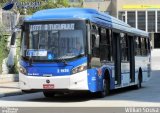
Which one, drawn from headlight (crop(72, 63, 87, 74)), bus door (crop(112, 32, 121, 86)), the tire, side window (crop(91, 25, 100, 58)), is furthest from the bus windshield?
bus door (crop(112, 32, 121, 86))

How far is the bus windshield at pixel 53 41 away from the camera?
62.8 ft

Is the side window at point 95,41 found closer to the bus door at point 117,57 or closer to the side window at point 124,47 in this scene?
the bus door at point 117,57

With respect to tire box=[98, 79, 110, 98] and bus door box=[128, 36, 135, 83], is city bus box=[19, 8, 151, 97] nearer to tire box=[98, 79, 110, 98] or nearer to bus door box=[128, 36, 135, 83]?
tire box=[98, 79, 110, 98]

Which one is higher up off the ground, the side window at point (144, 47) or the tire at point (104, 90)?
the side window at point (144, 47)

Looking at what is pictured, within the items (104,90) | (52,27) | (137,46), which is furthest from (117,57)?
(52,27)

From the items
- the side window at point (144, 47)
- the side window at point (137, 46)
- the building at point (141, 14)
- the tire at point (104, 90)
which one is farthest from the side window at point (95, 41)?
the building at point (141, 14)

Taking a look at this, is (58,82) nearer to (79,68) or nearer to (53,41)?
(79,68)

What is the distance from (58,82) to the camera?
1894 cm

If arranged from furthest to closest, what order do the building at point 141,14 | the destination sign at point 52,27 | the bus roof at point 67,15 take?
the building at point 141,14 → the bus roof at point 67,15 → the destination sign at point 52,27

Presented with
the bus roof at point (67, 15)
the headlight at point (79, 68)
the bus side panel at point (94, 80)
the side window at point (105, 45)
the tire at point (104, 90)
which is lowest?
the tire at point (104, 90)

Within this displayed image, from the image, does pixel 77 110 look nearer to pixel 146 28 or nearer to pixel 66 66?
pixel 66 66

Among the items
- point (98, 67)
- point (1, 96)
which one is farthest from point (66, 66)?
point (1, 96)

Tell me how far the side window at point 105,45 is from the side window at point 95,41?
0.69 meters

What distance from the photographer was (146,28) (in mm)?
96312
